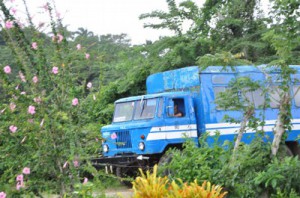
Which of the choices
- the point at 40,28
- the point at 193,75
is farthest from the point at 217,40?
the point at 40,28

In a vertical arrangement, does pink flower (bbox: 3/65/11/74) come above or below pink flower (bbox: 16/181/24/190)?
above

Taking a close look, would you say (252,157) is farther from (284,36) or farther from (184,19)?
(184,19)

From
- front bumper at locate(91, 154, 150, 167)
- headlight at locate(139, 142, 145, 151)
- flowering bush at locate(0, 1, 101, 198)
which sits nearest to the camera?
flowering bush at locate(0, 1, 101, 198)

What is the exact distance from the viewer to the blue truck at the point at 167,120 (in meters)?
12.3

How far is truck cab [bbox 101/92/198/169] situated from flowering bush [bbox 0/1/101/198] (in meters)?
6.00

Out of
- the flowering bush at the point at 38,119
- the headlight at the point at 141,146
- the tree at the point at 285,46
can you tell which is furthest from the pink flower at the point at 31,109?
the headlight at the point at 141,146

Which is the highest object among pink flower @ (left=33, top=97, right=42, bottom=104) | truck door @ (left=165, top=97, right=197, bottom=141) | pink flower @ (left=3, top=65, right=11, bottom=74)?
pink flower @ (left=3, top=65, right=11, bottom=74)

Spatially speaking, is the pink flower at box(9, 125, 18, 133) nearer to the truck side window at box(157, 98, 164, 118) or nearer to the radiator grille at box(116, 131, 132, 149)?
the truck side window at box(157, 98, 164, 118)

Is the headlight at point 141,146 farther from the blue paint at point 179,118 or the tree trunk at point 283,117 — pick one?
the tree trunk at point 283,117

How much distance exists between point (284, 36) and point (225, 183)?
2430 mm

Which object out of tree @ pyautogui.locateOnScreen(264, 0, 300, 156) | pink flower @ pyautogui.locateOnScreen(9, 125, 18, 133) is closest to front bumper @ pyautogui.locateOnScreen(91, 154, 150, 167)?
tree @ pyautogui.locateOnScreen(264, 0, 300, 156)

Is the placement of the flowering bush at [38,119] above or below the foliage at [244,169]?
above

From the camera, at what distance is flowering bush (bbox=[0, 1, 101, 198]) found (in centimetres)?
566

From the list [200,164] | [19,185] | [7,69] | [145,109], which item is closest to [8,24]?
[7,69]
